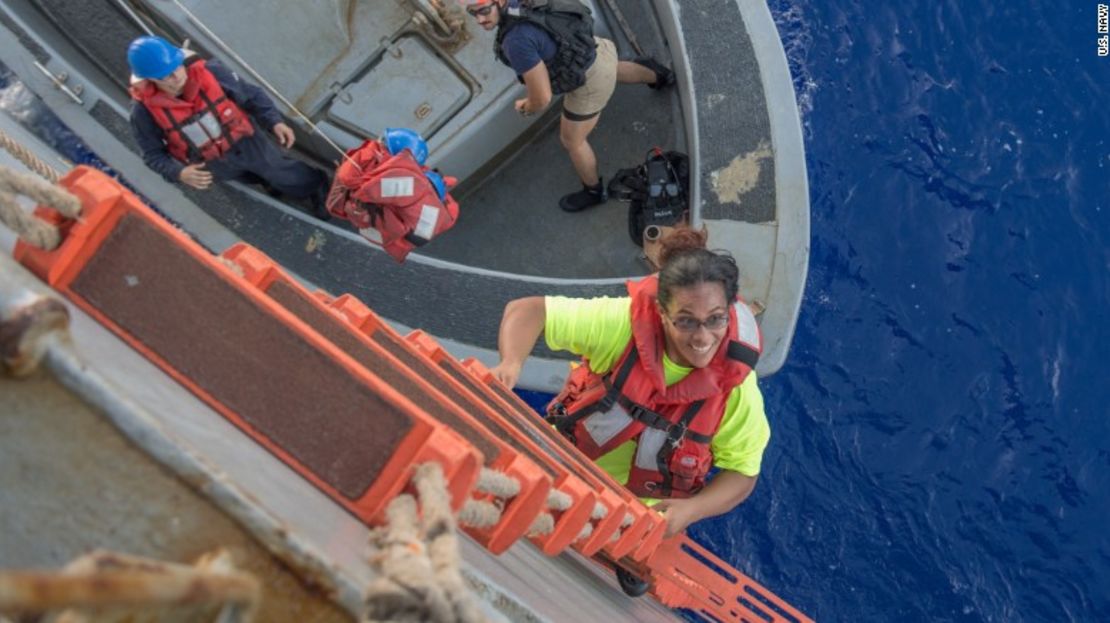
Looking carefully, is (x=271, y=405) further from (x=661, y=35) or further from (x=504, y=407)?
(x=661, y=35)

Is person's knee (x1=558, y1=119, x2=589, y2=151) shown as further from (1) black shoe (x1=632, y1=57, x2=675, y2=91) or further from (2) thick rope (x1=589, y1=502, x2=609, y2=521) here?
(2) thick rope (x1=589, y1=502, x2=609, y2=521)

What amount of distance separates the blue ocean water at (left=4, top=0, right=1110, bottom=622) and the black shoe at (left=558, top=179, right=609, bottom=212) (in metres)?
1.57

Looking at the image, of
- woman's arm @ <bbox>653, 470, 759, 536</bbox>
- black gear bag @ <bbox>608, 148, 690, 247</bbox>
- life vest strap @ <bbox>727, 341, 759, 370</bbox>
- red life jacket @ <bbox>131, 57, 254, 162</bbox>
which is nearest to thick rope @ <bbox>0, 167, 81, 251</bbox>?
life vest strap @ <bbox>727, 341, 759, 370</bbox>

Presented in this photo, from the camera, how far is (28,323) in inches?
49.3

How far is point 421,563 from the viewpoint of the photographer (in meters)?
1.42

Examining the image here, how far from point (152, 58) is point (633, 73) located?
260 centimetres

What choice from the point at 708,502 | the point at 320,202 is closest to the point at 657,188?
the point at 320,202

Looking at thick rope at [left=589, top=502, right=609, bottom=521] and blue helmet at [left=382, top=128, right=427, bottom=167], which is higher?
blue helmet at [left=382, top=128, right=427, bottom=167]

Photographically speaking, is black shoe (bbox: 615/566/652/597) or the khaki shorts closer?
black shoe (bbox: 615/566/652/597)

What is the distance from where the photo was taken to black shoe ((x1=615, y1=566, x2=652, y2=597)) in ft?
12.7

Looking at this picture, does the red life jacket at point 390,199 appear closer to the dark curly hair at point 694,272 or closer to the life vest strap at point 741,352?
the dark curly hair at point 694,272

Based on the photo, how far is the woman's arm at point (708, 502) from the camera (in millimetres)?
3676

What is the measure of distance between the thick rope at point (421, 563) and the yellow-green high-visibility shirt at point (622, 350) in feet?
6.51

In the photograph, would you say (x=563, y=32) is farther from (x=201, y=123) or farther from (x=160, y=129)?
Answer: (x=160, y=129)
